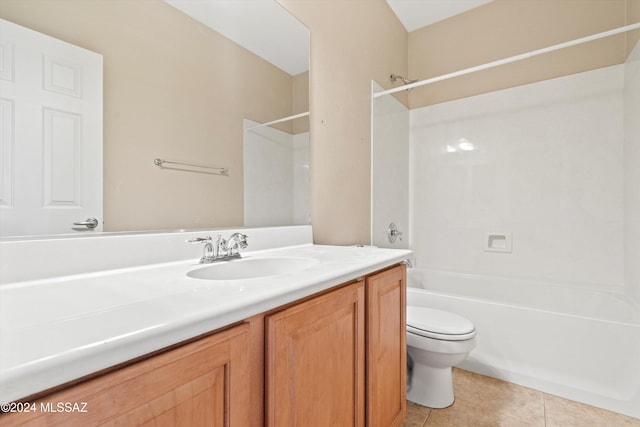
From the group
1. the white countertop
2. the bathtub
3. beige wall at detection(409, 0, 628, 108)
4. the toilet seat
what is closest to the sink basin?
the white countertop

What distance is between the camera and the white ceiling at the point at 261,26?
118cm

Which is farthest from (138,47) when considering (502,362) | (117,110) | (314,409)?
(502,362)

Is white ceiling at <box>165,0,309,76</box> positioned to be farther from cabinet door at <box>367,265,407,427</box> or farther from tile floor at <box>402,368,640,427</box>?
tile floor at <box>402,368,640,427</box>

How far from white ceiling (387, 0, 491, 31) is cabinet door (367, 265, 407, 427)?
88.2 inches

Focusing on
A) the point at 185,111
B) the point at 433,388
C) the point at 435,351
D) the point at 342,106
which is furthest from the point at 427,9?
the point at 433,388

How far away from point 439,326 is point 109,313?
1.44 m

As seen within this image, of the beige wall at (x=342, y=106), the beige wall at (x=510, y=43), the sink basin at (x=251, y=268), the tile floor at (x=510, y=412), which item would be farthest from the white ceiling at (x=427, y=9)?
the tile floor at (x=510, y=412)

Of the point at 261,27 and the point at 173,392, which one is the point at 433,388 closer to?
the point at 173,392

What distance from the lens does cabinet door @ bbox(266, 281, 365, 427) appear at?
646mm

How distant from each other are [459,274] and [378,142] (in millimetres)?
1227

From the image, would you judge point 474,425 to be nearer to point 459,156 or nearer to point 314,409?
point 314,409

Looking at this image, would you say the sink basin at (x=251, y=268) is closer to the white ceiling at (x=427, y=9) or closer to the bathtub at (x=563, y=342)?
the bathtub at (x=563, y=342)

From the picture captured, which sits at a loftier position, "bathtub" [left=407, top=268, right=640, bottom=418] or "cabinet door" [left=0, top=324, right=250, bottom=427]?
"cabinet door" [left=0, top=324, right=250, bottom=427]

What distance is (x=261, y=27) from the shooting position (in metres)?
1.38
